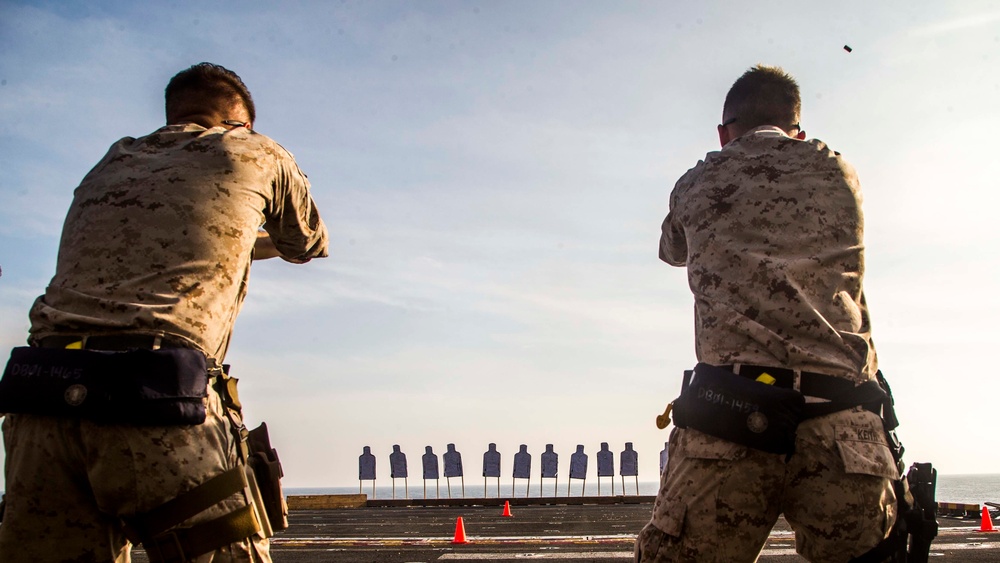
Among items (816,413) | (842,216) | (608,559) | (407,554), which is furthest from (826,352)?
(407,554)

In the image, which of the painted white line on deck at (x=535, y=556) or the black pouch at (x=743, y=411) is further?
the painted white line on deck at (x=535, y=556)

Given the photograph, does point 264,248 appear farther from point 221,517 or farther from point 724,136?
point 724,136

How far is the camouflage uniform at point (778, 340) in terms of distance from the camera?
2680 millimetres

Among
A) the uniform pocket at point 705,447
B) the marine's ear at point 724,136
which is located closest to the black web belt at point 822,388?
the uniform pocket at point 705,447

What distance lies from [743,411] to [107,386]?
6.19 ft

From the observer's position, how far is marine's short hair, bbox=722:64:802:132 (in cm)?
344

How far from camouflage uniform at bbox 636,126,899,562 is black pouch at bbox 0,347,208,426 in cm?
153

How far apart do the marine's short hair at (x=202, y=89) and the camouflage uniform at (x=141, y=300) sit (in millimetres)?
200

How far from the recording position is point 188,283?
259 cm

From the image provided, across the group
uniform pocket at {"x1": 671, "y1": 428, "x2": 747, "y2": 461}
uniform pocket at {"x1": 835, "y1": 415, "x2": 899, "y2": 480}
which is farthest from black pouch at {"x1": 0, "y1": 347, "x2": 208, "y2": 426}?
uniform pocket at {"x1": 835, "y1": 415, "x2": 899, "y2": 480}

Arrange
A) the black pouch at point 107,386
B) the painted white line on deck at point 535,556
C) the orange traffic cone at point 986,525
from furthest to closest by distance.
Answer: the orange traffic cone at point 986,525, the painted white line on deck at point 535,556, the black pouch at point 107,386

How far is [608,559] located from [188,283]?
647 centimetres

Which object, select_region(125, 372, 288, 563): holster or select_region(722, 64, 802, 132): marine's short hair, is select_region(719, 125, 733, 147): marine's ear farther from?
select_region(125, 372, 288, 563): holster

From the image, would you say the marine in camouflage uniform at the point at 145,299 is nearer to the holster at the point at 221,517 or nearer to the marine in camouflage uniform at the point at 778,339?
the holster at the point at 221,517
